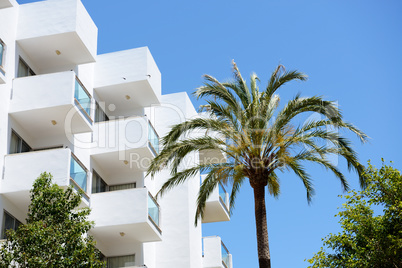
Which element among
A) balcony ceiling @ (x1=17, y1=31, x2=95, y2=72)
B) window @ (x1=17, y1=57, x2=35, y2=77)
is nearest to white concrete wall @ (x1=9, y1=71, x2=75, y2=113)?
window @ (x1=17, y1=57, x2=35, y2=77)

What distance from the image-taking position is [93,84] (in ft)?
95.3

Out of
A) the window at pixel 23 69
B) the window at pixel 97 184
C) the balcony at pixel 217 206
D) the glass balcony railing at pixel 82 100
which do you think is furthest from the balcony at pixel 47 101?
the balcony at pixel 217 206

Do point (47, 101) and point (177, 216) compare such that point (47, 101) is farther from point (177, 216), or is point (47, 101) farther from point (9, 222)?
point (177, 216)

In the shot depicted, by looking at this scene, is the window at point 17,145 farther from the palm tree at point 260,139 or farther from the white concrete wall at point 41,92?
the palm tree at point 260,139

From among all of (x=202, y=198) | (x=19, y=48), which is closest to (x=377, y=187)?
(x=202, y=198)

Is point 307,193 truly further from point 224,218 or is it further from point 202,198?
point 224,218

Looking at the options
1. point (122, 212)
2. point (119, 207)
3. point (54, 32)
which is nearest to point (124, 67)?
point (54, 32)

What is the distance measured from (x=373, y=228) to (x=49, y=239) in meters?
9.36

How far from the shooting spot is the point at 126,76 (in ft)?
95.0

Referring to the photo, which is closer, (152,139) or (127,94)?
(152,139)

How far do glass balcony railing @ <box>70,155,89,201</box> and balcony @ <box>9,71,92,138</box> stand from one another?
1898 millimetres

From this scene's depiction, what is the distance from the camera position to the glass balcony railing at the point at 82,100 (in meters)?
24.0

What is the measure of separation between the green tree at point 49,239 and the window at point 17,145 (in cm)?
470

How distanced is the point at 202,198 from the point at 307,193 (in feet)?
12.2
